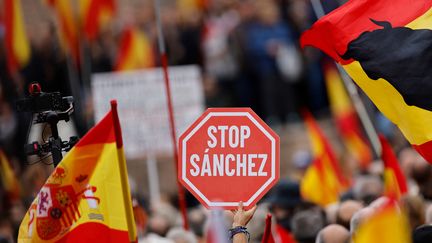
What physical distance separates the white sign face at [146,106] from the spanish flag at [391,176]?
5.36 m

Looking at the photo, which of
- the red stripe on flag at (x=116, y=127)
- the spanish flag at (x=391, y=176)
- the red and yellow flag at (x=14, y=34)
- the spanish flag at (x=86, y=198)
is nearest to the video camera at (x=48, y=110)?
the spanish flag at (x=86, y=198)

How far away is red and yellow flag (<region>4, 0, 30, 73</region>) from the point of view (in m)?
14.5

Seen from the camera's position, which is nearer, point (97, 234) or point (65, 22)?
point (97, 234)

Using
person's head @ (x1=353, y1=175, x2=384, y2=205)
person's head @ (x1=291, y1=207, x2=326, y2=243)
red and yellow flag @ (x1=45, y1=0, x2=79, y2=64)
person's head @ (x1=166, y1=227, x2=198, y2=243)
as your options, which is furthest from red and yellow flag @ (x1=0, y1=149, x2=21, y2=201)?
person's head @ (x1=291, y1=207, x2=326, y2=243)

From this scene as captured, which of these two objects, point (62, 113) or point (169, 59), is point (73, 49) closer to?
point (169, 59)

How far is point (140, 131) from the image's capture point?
584 inches

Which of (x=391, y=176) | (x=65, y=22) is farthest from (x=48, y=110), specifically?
(x=65, y=22)

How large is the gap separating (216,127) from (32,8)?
46.4ft

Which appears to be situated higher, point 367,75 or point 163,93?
point 367,75

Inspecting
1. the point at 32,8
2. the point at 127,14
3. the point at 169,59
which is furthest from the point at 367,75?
the point at 32,8

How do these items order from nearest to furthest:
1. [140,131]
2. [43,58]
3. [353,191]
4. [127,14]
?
[353,191] → [140,131] → [43,58] → [127,14]

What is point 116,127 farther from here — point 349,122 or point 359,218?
point 349,122

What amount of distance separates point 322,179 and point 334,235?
475 centimetres

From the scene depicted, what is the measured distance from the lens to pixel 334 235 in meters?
8.08
